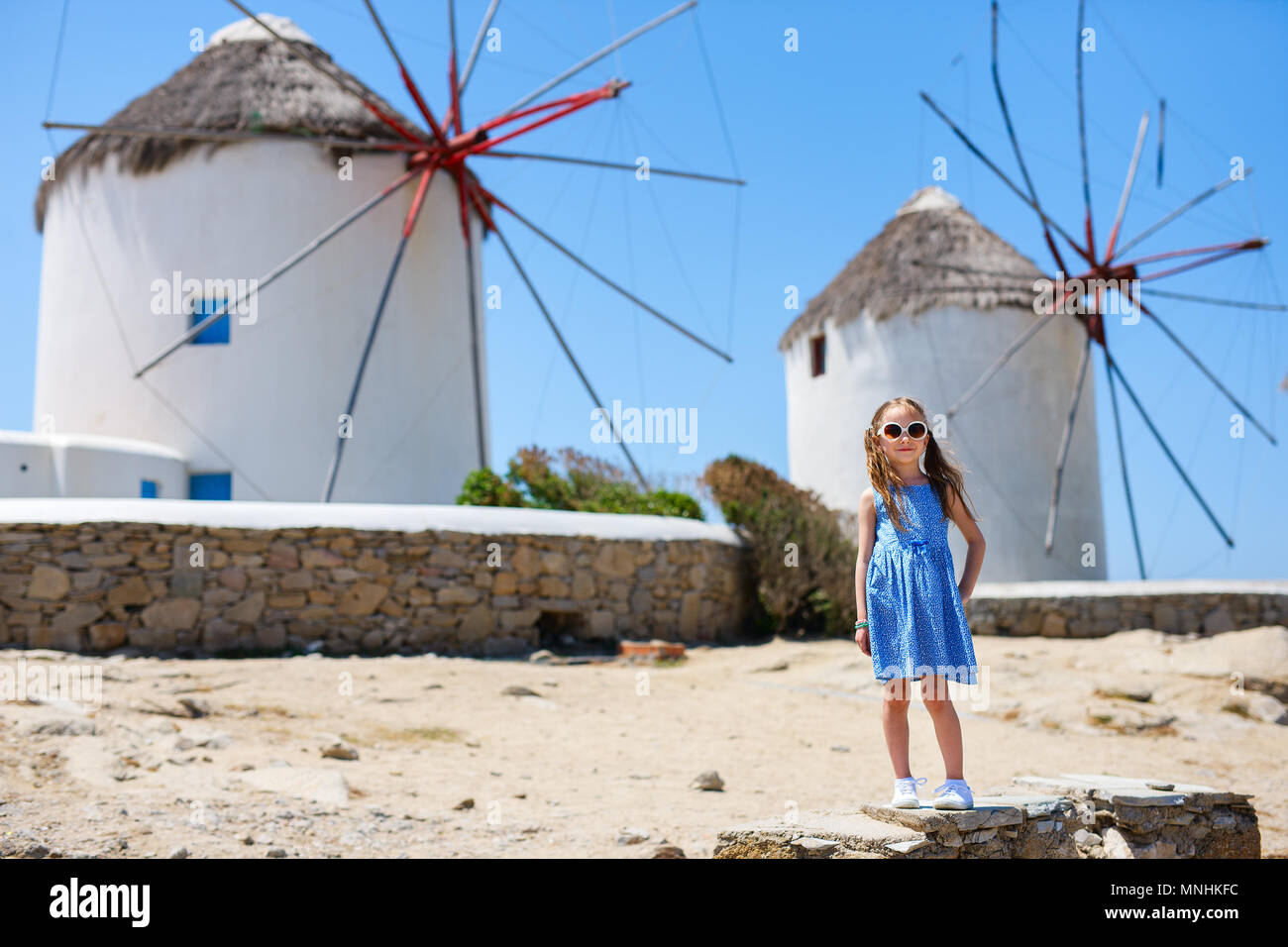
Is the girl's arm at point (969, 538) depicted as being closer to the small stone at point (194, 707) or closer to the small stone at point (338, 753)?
the small stone at point (338, 753)

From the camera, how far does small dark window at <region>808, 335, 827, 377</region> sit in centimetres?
1725

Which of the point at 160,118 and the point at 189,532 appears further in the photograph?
the point at 160,118

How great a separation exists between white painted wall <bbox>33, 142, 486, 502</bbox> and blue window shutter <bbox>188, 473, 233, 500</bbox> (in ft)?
0.39

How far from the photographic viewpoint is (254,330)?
12430 millimetres

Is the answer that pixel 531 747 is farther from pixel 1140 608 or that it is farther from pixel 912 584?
pixel 1140 608

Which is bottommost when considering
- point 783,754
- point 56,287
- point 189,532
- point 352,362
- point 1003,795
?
point 783,754

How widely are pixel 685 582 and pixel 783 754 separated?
14.8ft

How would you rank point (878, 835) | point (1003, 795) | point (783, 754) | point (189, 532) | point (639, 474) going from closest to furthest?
point (878, 835), point (1003, 795), point (783, 754), point (189, 532), point (639, 474)

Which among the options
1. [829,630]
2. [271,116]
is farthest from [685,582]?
[271,116]

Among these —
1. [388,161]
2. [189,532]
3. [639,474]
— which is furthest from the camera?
[388,161]

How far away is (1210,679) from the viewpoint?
7934mm

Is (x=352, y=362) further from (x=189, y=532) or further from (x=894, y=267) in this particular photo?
(x=894, y=267)

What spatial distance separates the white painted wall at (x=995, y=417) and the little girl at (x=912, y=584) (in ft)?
39.2

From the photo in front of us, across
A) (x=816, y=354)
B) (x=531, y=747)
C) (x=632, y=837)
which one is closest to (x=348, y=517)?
(x=531, y=747)
